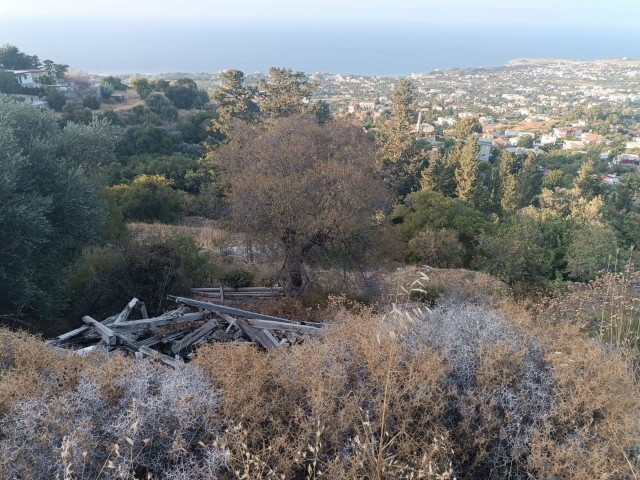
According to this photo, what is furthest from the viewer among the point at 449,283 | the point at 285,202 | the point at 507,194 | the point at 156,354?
the point at 507,194

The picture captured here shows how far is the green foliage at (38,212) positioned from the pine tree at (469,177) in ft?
75.5

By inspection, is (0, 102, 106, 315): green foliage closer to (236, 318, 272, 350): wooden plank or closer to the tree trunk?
(236, 318, 272, 350): wooden plank

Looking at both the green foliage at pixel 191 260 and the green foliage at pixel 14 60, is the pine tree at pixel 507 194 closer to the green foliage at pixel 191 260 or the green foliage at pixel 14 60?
the green foliage at pixel 191 260

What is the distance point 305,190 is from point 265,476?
7.23 m

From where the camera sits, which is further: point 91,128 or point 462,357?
point 91,128

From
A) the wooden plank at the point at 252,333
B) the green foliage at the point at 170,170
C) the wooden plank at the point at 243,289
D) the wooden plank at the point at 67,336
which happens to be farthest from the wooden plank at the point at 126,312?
the green foliage at the point at 170,170

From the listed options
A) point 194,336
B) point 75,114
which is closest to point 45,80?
point 75,114

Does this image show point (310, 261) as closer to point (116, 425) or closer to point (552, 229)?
point (116, 425)

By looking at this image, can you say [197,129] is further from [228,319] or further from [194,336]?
[194,336]

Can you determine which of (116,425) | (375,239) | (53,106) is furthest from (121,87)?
(116,425)

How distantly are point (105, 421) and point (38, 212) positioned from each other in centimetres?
510

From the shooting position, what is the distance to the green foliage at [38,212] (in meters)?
7.15

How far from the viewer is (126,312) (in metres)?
7.94

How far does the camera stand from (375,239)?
10.3m
